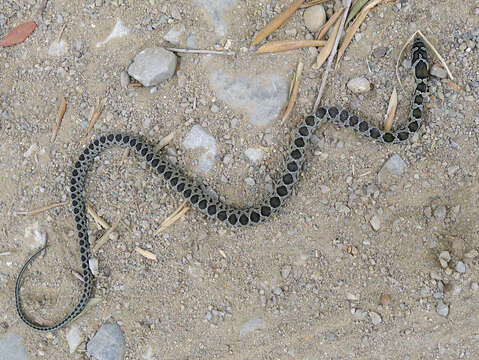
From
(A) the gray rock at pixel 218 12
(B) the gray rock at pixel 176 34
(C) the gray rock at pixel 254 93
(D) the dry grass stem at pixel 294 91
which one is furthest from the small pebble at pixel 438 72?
(B) the gray rock at pixel 176 34

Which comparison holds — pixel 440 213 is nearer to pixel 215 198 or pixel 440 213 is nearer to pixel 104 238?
pixel 215 198

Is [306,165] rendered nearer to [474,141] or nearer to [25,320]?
[474,141]

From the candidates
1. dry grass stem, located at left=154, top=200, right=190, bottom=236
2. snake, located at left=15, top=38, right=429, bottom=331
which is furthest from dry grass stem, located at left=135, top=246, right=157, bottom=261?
snake, located at left=15, top=38, right=429, bottom=331

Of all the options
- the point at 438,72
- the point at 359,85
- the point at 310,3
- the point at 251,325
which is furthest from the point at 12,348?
the point at 438,72

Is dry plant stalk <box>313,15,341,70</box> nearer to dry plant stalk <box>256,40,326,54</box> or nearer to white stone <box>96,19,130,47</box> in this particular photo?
dry plant stalk <box>256,40,326,54</box>

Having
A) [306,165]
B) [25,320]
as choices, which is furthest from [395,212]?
[25,320]
